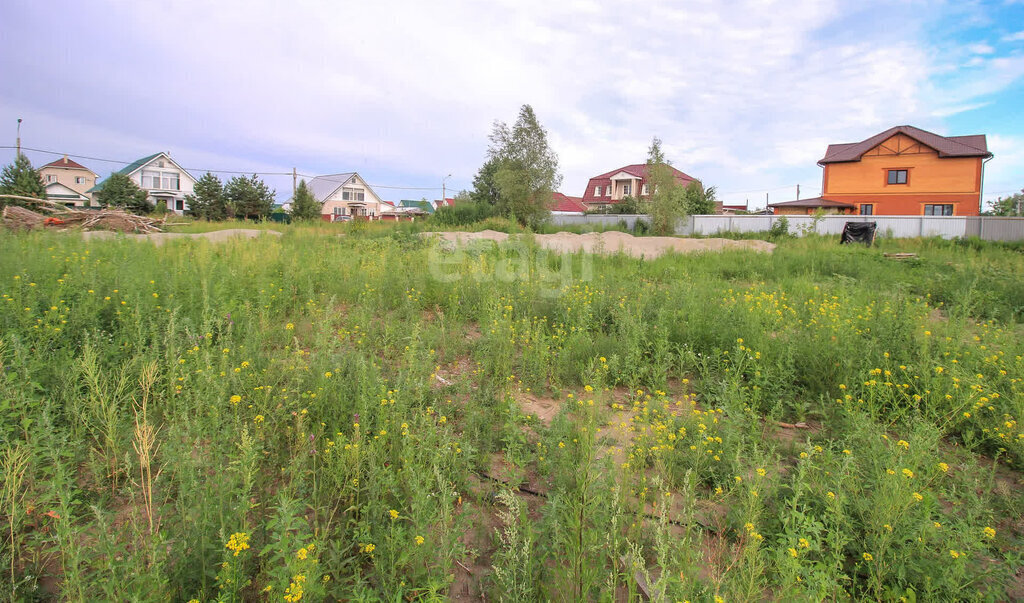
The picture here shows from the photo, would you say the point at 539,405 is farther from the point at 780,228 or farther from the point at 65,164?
the point at 65,164

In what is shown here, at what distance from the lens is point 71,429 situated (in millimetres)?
2441

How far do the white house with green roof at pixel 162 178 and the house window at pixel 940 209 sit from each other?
56825 mm

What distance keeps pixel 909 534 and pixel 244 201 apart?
38.2 metres

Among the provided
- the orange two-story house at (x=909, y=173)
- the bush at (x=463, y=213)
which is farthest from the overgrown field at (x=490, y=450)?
the orange two-story house at (x=909, y=173)

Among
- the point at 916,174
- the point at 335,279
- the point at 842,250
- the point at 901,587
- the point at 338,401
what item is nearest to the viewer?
the point at 901,587

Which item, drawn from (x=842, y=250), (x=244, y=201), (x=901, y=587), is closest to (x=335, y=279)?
(x=901, y=587)

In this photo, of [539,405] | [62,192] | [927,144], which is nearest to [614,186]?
[927,144]

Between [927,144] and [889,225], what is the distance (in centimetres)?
1371

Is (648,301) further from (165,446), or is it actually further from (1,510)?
(1,510)

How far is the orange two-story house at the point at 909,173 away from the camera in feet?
92.3

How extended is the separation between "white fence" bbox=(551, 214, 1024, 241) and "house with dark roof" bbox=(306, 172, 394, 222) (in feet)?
121

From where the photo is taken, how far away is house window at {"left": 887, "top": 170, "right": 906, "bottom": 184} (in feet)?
97.5

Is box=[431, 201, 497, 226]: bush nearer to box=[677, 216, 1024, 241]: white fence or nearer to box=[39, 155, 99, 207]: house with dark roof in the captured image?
box=[677, 216, 1024, 241]: white fence

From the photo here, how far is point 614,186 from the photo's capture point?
45.1m
